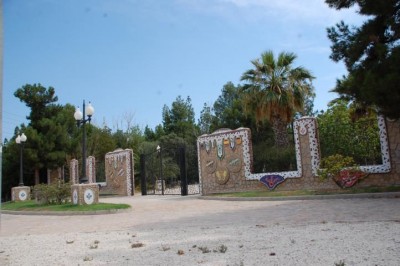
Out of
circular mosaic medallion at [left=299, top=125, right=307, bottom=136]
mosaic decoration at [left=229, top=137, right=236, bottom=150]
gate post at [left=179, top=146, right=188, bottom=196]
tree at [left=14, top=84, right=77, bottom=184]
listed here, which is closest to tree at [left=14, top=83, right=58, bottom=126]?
tree at [left=14, top=84, right=77, bottom=184]

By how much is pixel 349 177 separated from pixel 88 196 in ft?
33.8

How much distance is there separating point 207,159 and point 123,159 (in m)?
8.01

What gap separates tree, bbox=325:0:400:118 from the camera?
34.4 ft

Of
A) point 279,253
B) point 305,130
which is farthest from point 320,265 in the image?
point 305,130

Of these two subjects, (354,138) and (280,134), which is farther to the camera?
(280,134)

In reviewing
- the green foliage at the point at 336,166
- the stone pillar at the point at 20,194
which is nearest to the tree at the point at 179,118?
the stone pillar at the point at 20,194

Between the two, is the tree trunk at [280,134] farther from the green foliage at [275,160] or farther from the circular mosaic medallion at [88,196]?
the circular mosaic medallion at [88,196]

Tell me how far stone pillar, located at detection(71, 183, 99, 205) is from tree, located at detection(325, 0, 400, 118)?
1029 centimetres

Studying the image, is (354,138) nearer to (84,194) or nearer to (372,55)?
(372,55)

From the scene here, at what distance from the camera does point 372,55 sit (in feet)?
38.5

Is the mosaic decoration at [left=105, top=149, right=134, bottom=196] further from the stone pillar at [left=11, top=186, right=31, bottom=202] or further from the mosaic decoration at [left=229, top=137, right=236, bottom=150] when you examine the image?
the mosaic decoration at [left=229, top=137, right=236, bottom=150]

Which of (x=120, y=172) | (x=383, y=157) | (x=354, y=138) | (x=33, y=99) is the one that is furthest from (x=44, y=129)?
(x=383, y=157)

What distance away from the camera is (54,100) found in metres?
35.5

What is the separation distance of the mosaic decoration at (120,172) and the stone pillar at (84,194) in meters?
9.66
